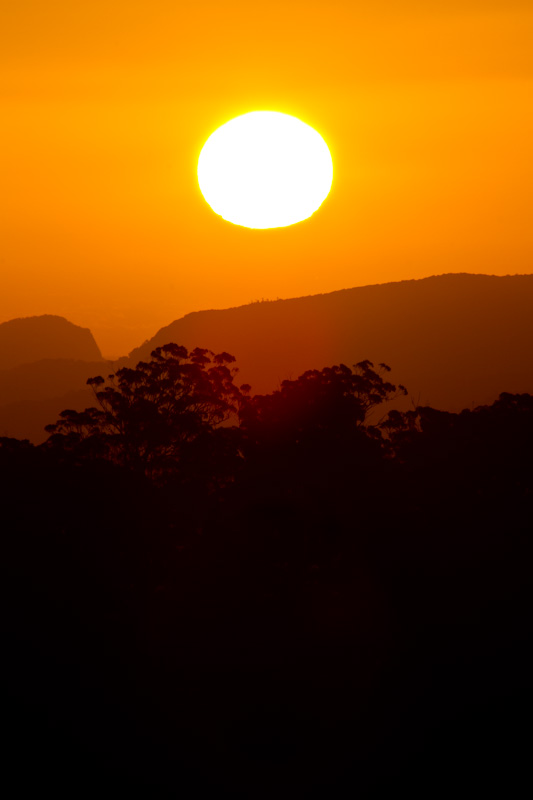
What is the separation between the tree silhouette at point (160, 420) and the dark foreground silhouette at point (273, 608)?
0.17 meters

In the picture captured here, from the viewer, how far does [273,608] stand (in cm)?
2708

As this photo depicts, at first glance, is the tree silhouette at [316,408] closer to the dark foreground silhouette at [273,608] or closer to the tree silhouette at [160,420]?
the dark foreground silhouette at [273,608]

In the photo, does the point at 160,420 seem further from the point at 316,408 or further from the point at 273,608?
the point at 273,608

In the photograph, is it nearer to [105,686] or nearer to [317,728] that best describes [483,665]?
[317,728]

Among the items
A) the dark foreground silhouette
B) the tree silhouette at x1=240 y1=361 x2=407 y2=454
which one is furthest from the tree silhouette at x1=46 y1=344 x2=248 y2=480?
the tree silhouette at x1=240 y1=361 x2=407 y2=454

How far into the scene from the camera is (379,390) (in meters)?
37.2

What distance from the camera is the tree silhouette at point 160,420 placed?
34594 mm

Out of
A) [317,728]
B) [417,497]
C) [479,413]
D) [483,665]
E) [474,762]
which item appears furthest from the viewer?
[479,413]

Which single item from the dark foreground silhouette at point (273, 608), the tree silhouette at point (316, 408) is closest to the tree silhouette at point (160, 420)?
the dark foreground silhouette at point (273, 608)

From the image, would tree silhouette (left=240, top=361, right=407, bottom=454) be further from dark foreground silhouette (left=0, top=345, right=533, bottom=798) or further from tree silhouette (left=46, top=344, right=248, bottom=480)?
tree silhouette (left=46, top=344, right=248, bottom=480)

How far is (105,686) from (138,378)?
1548cm

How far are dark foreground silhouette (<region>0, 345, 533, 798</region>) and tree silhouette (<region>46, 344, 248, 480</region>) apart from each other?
172 mm

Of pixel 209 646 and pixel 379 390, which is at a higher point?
pixel 379 390

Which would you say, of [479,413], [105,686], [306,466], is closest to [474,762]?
[105,686]
